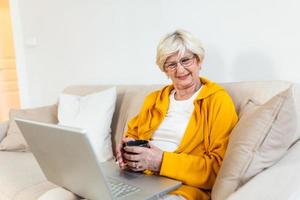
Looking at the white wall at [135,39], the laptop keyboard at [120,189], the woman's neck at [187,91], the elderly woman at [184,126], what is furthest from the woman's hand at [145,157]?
the white wall at [135,39]

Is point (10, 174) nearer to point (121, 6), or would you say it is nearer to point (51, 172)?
point (51, 172)

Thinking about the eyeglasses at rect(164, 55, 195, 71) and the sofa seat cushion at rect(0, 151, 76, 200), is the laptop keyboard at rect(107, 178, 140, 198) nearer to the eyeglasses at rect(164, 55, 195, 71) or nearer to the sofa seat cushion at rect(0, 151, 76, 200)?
the sofa seat cushion at rect(0, 151, 76, 200)

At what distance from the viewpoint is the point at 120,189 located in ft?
3.94

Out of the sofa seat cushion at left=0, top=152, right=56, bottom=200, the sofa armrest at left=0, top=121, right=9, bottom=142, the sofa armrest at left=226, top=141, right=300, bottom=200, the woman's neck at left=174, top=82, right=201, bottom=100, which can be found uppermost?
the woman's neck at left=174, top=82, right=201, bottom=100

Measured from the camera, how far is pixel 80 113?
6.95 ft

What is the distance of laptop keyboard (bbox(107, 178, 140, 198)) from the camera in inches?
45.8

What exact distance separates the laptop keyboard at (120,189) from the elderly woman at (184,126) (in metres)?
0.10

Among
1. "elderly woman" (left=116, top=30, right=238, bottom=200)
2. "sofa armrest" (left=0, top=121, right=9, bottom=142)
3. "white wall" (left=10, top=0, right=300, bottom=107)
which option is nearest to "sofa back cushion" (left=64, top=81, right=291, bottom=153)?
"elderly woman" (left=116, top=30, right=238, bottom=200)

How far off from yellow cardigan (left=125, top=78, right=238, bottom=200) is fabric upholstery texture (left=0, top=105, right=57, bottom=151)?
105 centimetres

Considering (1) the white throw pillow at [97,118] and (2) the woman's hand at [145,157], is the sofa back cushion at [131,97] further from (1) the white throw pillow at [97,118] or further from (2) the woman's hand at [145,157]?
(2) the woman's hand at [145,157]

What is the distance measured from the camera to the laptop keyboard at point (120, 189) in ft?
3.82

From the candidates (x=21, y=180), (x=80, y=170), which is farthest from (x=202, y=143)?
(x=21, y=180)

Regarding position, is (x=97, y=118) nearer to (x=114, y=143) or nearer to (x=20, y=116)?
(x=114, y=143)

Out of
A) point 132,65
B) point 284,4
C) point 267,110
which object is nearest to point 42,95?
point 132,65
